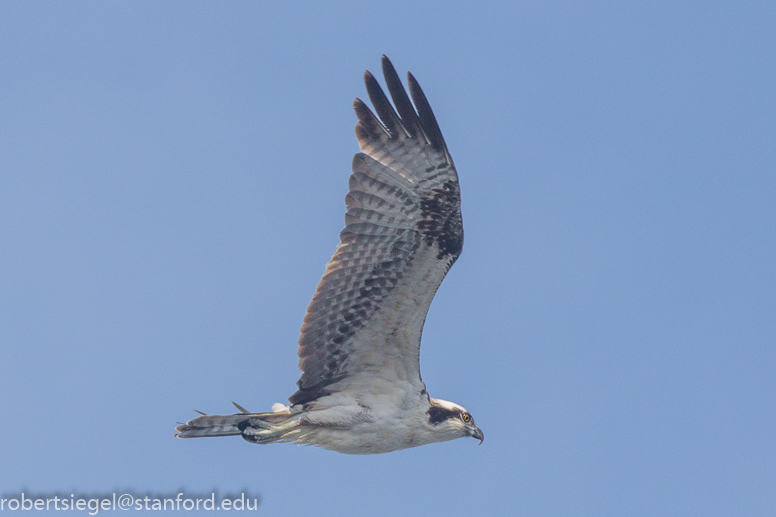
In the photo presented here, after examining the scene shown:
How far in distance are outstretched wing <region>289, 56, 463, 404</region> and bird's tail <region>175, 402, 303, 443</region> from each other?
0.42 m

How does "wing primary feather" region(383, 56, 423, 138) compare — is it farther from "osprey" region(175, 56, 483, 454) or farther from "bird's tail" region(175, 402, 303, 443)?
"bird's tail" region(175, 402, 303, 443)

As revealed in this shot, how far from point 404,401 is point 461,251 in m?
1.92

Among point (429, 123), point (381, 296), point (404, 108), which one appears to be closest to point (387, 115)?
point (404, 108)

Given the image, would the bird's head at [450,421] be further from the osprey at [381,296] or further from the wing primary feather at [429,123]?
the wing primary feather at [429,123]

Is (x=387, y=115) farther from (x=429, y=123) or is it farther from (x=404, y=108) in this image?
(x=429, y=123)

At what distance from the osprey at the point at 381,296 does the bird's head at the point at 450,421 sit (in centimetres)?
2

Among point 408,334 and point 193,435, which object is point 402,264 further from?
point 193,435

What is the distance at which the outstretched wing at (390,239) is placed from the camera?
11.3 meters

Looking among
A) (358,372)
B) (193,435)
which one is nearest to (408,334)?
(358,372)

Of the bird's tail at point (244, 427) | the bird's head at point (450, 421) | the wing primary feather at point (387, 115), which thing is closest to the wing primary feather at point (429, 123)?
the wing primary feather at point (387, 115)

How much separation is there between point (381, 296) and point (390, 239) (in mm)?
669

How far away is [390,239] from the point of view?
A: 11.3 metres

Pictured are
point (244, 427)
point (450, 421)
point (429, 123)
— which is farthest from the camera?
point (450, 421)

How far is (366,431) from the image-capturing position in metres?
11.4
